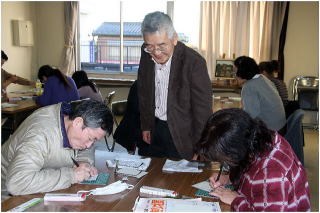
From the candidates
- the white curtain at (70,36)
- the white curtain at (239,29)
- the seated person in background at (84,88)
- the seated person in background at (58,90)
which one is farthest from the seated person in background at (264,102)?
the white curtain at (70,36)

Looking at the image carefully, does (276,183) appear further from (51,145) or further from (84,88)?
(84,88)

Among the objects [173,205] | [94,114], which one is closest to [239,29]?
[94,114]

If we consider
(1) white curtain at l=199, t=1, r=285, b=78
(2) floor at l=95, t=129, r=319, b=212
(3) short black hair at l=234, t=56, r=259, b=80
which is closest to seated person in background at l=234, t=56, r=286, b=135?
(3) short black hair at l=234, t=56, r=259, b=80

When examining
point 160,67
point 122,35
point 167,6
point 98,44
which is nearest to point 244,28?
point 167,6

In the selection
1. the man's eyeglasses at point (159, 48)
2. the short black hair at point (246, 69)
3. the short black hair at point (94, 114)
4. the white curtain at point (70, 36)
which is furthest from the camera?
the white curtain at point (70, 36)

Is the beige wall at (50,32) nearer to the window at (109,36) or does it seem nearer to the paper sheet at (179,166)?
the window at (109,36)

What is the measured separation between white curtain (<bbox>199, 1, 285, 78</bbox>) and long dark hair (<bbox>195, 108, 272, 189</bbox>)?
5.06 m

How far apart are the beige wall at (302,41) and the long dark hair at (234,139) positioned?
5.26m

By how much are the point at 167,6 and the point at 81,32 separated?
1.80 m

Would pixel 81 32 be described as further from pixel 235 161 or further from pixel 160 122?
pixel 235 161

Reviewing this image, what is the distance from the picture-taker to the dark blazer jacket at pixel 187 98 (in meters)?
2.03

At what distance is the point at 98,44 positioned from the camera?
7004mm

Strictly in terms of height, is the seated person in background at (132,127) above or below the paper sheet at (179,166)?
above

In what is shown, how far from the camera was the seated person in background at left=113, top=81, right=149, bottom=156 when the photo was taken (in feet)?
7.96
